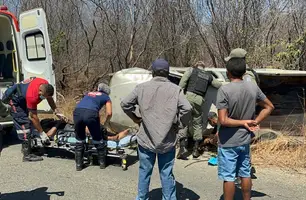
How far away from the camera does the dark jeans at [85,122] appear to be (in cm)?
570

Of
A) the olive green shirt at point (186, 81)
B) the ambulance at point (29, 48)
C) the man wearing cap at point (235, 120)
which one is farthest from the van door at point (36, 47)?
the man wearing cap at point (235, 120)

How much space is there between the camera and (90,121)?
572 centimetres

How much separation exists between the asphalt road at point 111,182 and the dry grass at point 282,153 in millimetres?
273

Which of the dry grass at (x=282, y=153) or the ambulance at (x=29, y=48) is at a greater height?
the ambulance at (x=29, y=48)

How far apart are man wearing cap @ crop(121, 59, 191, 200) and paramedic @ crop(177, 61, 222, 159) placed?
244cm

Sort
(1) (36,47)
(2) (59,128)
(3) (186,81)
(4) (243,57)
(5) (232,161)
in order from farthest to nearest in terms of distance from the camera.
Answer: (1) (36,47) → (2) (59,128) → (3) (186,81) → (4) (243,57) → (5) (232,161)

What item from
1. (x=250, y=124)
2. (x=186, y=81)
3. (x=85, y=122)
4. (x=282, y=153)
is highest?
(x=186, y=81)

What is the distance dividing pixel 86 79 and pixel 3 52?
3003 mm

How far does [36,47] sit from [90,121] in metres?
2.82

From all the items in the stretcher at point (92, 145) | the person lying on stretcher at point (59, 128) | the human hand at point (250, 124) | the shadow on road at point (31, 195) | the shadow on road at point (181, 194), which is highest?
the human hand at point (250, 124)

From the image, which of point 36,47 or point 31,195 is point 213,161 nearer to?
point 31,195

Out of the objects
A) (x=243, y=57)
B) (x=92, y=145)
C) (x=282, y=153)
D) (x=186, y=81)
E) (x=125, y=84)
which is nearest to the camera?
(x=243, y=57)

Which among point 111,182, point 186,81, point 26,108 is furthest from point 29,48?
point 111,182

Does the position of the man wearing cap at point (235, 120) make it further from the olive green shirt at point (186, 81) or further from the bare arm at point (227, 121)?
the olive green shirt at point (186, 81)
